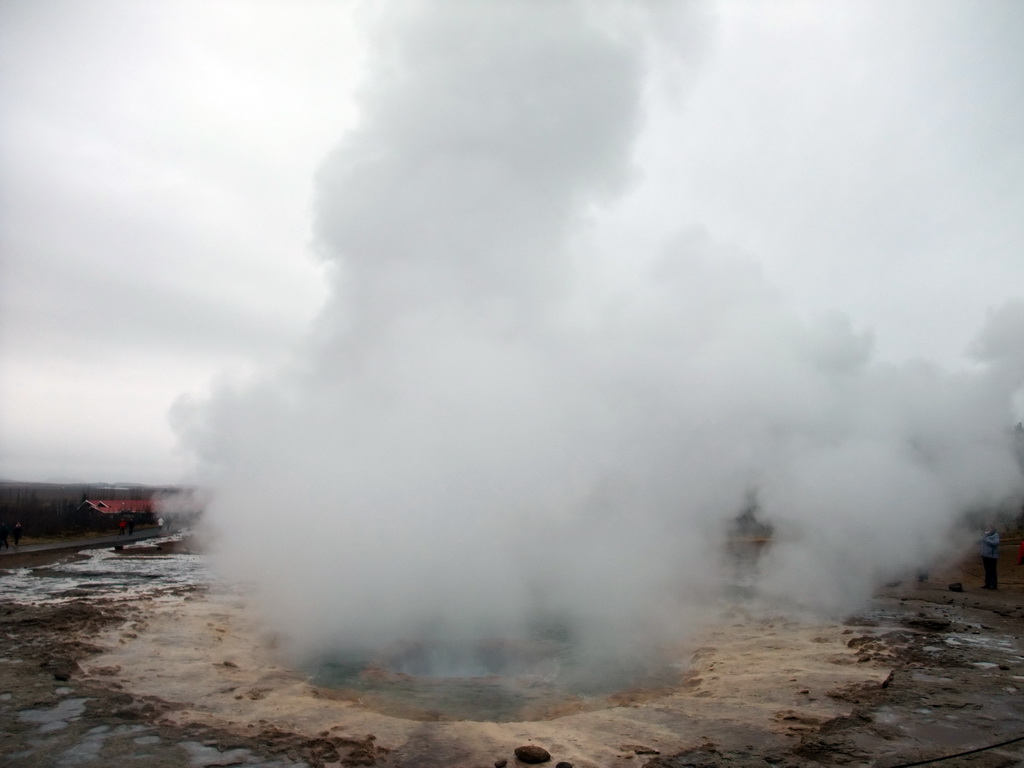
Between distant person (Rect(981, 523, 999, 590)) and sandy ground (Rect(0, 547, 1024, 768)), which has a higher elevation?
distant person (Rect(981, 523, 999, 590))

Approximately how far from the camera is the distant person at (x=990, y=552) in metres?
12.3

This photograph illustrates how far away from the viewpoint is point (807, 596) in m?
11.9

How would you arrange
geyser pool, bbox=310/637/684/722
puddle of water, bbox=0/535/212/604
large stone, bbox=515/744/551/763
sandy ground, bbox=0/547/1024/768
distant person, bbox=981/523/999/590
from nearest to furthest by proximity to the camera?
1. large stone, bbox=515/744/551/763
2. sandy ground, bbox=0/547/1024/768
3. geyser pool, bbox=310/637/684/722
4. puddle of water, bbox=0/535/212/604
5. distant person, bbox=981/523/999/590

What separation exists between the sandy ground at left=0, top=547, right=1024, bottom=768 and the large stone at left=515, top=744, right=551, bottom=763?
0.14 metres

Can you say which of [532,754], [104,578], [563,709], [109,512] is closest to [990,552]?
[563,709]

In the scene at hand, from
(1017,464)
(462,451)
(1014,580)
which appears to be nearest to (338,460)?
(462,451)

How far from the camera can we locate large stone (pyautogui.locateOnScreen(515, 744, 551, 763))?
4.86 m

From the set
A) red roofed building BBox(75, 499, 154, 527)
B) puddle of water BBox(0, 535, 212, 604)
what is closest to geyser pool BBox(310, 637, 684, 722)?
puddle of water BBox(0, 535, 212, 604)

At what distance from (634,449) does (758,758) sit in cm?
854

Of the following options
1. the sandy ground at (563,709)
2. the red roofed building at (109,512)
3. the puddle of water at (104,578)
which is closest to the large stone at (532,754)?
the sandy ground at (563,709)

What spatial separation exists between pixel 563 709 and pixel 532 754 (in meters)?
1.65

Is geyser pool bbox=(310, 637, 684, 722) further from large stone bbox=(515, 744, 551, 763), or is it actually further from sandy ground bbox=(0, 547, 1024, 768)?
large stone bbox=(515, 744, 551, 763)

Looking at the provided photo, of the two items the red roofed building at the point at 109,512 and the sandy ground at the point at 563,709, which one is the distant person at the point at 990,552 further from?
the red roofed building at the point at 109,512

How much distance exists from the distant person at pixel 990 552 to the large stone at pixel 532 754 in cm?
1140
